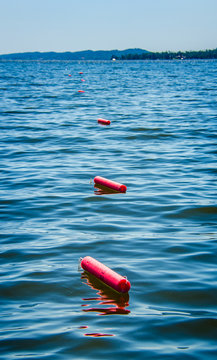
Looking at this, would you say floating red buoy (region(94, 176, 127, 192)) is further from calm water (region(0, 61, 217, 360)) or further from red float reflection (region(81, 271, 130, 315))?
red float reflection (region(81, 271, 130, 315))

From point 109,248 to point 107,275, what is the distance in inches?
62.0

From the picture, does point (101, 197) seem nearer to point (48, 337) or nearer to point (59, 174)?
point (59, 174)

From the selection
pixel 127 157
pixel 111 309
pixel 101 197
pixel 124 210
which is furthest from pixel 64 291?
pixel 127 157

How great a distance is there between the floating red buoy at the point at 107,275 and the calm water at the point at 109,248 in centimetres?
16

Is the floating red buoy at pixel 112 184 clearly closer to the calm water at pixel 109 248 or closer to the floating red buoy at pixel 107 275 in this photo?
the calm water at pixel 109 248

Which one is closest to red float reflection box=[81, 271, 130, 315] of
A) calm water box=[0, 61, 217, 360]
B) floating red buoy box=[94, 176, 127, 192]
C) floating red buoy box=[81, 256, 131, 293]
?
calm water box=[0, 61, 217, 360]

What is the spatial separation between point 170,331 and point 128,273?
1617 millimetres

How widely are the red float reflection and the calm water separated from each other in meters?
0.01

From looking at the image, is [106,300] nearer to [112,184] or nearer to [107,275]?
[107,275]

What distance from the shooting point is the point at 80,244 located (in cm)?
796

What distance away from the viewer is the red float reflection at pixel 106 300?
574cm

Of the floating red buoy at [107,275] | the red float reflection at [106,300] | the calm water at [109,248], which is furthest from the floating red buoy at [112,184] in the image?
the red float reflection at [106,300]

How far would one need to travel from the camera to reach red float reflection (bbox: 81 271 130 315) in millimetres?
5738

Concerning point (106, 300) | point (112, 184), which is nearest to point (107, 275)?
point (106, 300)
